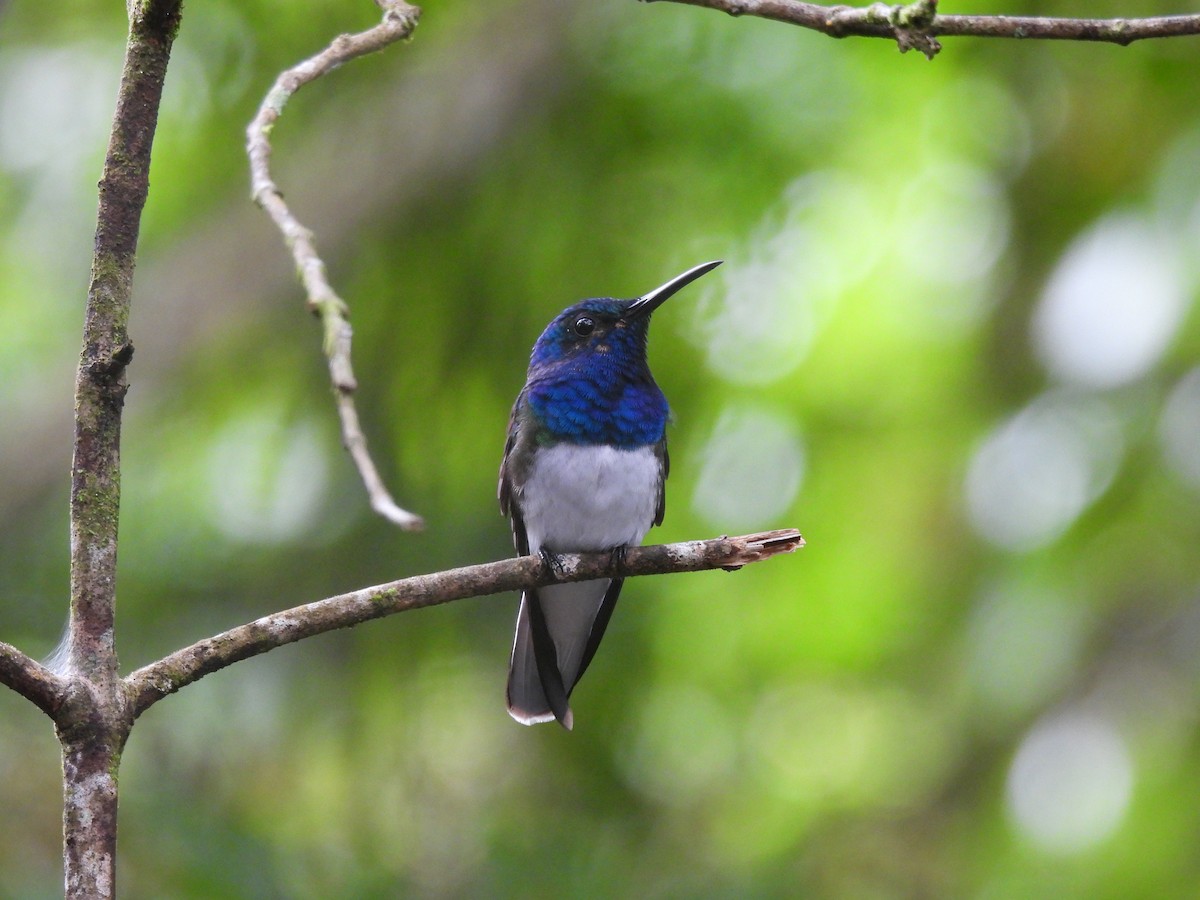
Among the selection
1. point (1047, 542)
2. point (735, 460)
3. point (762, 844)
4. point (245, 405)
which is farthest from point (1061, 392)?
point (245, 405)

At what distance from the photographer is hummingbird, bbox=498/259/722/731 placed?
158 inches

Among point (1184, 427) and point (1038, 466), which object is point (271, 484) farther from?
point (1184, 427)

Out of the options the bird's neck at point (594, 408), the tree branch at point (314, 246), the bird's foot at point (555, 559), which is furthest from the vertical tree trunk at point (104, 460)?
the bird's neck at point (594, 408)

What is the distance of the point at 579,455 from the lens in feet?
13.3

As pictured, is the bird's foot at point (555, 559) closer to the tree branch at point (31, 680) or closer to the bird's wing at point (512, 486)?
the bird's wing at point (512, 486)

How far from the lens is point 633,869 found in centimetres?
502

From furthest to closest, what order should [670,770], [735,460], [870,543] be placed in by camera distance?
[870,543], [735,460], [670,770]

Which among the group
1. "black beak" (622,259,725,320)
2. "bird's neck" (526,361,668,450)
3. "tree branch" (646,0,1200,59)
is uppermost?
"tree branch" (646,0,1200,59)

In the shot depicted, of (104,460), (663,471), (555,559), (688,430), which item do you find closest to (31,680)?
(104,460)

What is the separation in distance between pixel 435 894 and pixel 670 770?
1.73 m

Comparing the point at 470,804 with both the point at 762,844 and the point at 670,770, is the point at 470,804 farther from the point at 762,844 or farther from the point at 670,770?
the point at 762,844

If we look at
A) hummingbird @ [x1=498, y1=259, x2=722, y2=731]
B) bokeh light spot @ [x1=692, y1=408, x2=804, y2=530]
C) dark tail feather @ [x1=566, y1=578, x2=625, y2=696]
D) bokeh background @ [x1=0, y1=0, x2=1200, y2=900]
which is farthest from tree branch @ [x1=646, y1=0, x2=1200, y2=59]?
bokeh light spot @ [x1=692, y1=408, x2=804, y2=530]

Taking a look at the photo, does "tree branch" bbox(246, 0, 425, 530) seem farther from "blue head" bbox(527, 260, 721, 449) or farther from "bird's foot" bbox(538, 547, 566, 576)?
"blue head" bbox(527, 260, 721, 449)

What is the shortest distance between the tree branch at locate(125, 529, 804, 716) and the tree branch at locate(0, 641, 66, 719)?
0.10 meters
